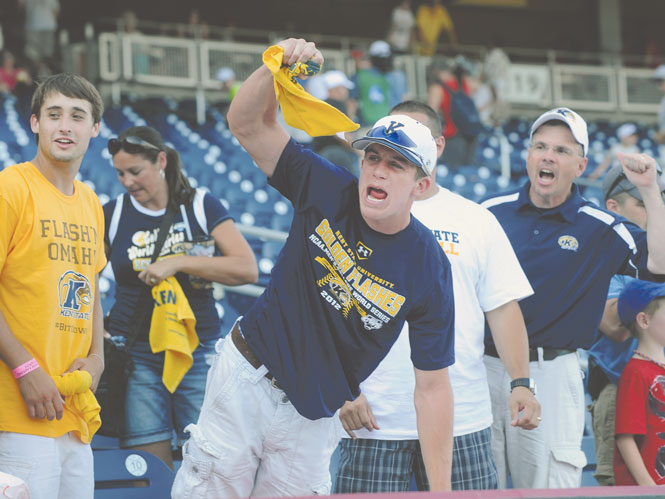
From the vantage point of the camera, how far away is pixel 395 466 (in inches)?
136

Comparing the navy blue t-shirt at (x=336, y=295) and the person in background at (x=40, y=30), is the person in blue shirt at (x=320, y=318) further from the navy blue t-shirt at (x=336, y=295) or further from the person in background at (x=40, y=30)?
the person in background at (x=40, y=30)

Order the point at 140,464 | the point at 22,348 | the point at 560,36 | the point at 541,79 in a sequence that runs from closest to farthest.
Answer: the point at 22,348
the point at 140,464
the point at 541,79
the point at 560,36

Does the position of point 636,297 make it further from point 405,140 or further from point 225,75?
point 225,75

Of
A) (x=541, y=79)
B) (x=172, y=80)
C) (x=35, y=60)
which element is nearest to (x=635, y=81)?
(x=541, y=79)

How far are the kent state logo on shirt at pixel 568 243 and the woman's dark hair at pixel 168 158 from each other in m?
1.60

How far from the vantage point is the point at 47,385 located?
295 centimetres

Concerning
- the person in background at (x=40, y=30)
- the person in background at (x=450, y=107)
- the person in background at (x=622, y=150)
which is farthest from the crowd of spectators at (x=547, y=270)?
the person in background at (x=40, y=30)

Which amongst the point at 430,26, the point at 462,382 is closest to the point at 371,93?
the point at 430,26

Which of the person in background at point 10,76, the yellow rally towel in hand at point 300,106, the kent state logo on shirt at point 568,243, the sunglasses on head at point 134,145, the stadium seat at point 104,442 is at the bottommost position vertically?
the stadium seat at point 104,442

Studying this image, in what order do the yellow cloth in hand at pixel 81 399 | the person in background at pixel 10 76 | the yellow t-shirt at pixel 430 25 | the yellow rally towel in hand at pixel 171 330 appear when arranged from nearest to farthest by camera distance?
the yellow cloth in hand at pixel 81 399 → the yellow rally towel in hand at pixel 171 330 → the person in background at pixel 10 76 → the yellow t-shirt at pixel 430 25

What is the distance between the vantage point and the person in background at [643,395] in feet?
12.8

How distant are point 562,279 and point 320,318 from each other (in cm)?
139

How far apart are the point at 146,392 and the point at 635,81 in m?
14.0

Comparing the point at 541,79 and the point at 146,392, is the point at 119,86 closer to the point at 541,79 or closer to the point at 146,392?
the point at 541,79
